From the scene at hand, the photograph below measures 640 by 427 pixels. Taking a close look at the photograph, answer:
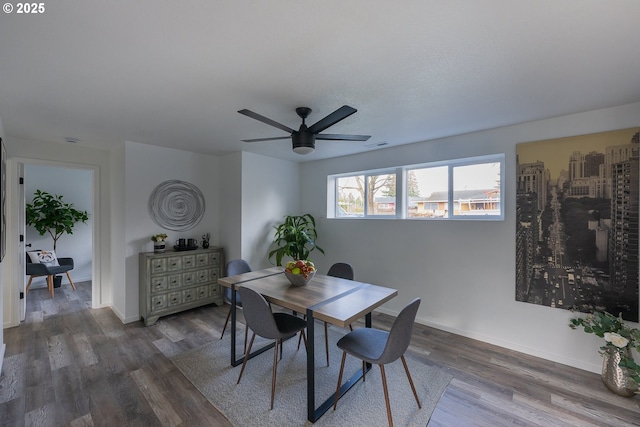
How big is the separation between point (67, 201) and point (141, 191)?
3215 mm

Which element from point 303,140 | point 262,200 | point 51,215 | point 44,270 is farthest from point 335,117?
point 51,215

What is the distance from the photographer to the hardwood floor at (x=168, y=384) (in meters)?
1.88

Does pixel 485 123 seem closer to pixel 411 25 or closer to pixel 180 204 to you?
pixel 411 25

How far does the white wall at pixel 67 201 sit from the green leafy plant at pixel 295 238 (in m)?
3.71

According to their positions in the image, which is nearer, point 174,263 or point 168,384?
point 168,384

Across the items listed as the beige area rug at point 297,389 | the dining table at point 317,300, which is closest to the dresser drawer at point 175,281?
the beige area rug at point 297,389

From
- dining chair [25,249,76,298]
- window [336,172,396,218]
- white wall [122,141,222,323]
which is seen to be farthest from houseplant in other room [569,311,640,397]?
dining chair [25,249,76,298]

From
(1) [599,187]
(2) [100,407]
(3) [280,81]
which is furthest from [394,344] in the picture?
(1) [599,187]

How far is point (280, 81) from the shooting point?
1.89m

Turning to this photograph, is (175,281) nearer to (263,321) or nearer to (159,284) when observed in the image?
(159,284)

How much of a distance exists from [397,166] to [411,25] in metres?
2.47

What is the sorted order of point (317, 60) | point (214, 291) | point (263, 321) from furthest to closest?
1. point (214, 291)
2. point (263, 321)
3. point (317, 60)

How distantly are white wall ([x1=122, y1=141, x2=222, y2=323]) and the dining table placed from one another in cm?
186

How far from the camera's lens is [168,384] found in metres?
2.23
